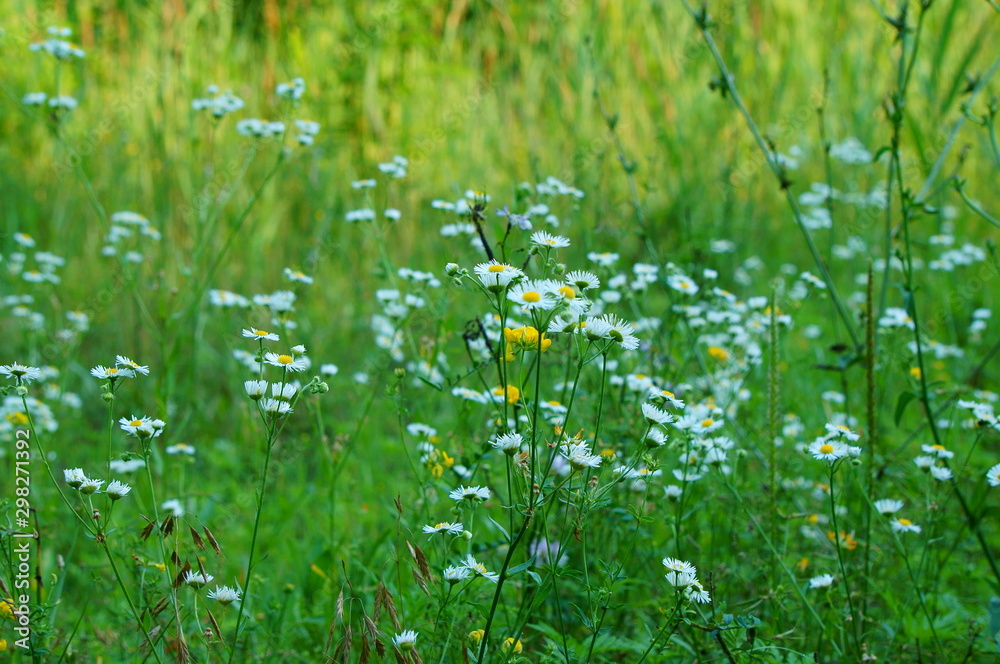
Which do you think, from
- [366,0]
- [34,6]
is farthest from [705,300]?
[34,6]

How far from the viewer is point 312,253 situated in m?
3.45

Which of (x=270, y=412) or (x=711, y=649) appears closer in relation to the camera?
(x=270, y=412)

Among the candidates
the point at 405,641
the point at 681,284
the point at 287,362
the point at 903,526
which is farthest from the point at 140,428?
the point at 903,526

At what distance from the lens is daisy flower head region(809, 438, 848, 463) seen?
1339 millimetres

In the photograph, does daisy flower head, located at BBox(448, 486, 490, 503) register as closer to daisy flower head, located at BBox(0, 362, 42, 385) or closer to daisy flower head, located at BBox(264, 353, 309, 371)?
daisy flower head, located at BBox(264, 353, 309, 371)

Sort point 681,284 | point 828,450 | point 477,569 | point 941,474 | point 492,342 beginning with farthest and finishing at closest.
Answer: point 681,284 < point 492,342 < point 941,474 < point 828,450 < point 477,569

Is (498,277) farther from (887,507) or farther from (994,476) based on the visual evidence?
(887,507)

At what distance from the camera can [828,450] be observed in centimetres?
143

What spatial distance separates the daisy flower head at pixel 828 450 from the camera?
1339 millimetres

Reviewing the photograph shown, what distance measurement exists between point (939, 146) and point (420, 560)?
315 centimetres

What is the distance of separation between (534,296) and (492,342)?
2.30 ft

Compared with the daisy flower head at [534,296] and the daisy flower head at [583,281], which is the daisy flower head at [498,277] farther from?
the daisy flower head at [583,281]

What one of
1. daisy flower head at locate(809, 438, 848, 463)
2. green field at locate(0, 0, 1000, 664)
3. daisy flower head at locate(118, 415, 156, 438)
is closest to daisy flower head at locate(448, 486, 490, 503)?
green field at locate(0, 0, 1000, 664)

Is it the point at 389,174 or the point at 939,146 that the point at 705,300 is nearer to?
the point at 389,174
